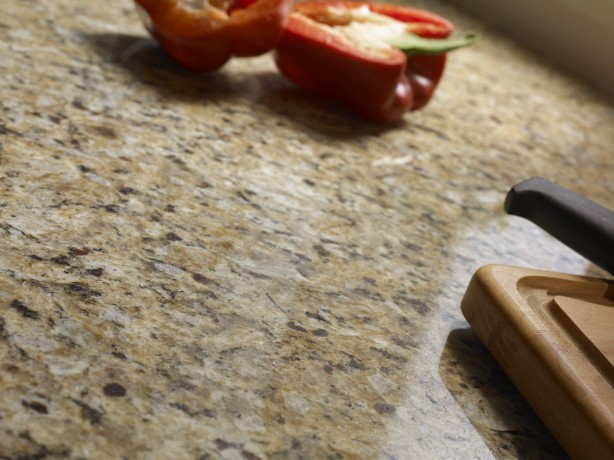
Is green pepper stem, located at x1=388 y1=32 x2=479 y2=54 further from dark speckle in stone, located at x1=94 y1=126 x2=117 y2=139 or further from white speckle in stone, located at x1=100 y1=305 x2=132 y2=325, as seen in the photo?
white speckle in stone, located at x1=100 y1=305 x2=132 y2=325

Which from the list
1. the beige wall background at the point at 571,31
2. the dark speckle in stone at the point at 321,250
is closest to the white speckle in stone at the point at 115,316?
the dark speckle in stone at the point at 321,250

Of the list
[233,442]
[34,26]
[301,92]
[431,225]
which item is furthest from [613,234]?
[34,26]

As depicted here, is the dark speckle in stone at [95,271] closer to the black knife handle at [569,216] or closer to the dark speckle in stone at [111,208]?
the dark speckle in stone at [111,208]

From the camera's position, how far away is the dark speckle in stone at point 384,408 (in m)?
0.57

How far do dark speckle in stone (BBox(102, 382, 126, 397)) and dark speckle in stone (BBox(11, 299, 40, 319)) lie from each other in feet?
0.25

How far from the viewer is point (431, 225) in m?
0.88

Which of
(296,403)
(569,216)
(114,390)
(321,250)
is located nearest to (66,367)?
(114,390)

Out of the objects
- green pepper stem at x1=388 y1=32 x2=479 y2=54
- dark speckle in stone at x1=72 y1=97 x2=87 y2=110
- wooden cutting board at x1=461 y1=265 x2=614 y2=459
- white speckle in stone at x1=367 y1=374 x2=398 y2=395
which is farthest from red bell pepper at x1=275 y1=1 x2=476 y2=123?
white speckle in stone at x1=367 y1=374 x2=398 y2=395

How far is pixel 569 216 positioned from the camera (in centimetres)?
69

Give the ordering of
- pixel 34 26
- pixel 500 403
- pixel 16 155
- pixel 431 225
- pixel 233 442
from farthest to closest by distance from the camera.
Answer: pixel 34 26, pixel 431 225, pixel 16 155, pixel 500 403, pixel 233 442

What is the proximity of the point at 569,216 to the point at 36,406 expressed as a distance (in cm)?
45

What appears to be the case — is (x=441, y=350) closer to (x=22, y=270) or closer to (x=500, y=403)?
(x=500, y=403)

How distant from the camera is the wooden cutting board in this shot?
56 cm

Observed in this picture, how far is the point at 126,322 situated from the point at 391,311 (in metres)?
0.24
